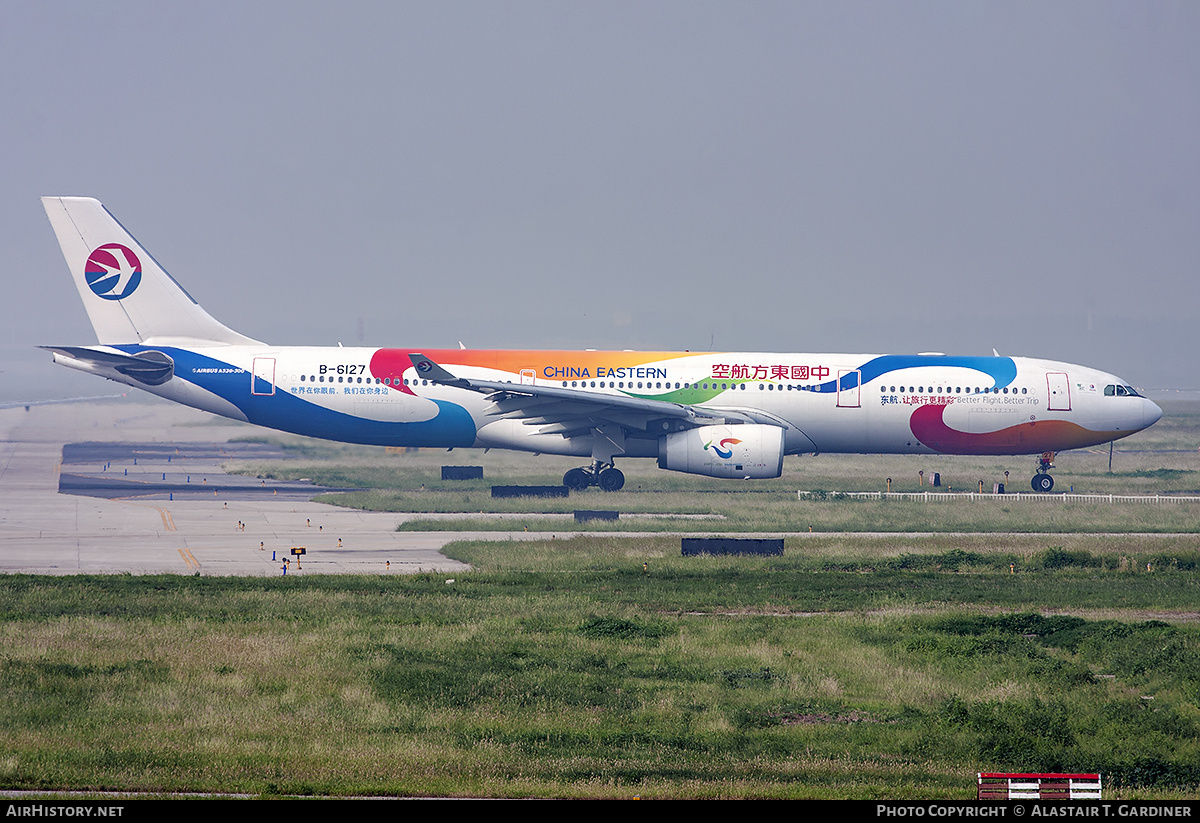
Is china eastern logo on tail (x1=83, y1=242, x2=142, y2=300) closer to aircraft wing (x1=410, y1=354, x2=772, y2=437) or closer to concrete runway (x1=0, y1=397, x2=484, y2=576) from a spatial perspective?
concrete runway (x1=0, y1=397, x2=484, y2=576)

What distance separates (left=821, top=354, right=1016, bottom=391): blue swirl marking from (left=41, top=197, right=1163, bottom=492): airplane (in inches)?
3.0

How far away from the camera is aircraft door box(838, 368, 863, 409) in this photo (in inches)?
1529

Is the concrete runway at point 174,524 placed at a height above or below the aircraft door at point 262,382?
below

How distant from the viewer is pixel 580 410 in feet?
123

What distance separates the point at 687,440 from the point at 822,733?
2346cm

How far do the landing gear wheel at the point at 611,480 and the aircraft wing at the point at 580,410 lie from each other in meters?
1.98

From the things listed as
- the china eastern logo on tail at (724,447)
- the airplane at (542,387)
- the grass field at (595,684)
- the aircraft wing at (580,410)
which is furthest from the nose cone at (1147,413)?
the grass field at (595,684)

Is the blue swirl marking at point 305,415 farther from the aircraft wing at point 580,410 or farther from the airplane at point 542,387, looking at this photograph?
the aircraft wing at point 580,410

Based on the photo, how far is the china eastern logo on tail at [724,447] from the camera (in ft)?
120

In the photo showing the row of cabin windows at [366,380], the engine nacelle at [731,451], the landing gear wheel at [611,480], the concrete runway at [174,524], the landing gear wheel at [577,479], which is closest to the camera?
the concrete runway at [174,524]

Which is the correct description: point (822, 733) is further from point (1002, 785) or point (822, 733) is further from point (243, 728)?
point (243, 728)

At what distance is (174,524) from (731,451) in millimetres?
16842

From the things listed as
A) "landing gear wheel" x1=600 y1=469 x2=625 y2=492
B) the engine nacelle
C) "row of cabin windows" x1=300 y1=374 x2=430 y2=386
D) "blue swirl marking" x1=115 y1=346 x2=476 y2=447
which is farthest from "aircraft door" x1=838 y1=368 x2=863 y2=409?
"row of cabin windows" x1=300 y1=374 x2=430 y2=386

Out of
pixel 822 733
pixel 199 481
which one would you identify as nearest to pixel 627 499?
pixel 199 481
